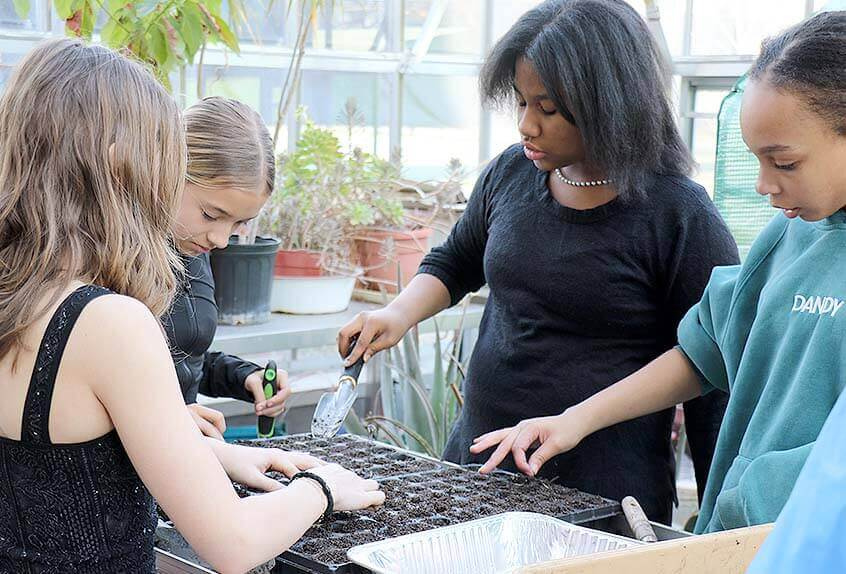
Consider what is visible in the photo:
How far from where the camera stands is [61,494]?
1.14 metres

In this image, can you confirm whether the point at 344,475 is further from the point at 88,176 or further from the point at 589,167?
the point at 589,167

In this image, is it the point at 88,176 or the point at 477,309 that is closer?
the point at 88,176

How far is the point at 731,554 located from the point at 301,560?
0.52 metres

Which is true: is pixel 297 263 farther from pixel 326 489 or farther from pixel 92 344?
pixel 92 344

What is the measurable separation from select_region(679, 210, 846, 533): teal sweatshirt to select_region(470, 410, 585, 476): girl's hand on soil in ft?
0.69

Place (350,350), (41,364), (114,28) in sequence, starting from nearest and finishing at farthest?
(41,364) < (350,350) < (114,28)

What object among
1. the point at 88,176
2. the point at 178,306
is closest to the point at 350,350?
the point at 178,306

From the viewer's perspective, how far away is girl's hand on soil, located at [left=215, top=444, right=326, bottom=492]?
4.89 ft

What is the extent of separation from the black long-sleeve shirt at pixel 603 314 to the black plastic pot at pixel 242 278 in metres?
0.94

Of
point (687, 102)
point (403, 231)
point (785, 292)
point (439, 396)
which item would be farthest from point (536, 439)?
point (687, 102)

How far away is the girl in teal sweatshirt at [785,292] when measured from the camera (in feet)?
4.19

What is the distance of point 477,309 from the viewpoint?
126 inches

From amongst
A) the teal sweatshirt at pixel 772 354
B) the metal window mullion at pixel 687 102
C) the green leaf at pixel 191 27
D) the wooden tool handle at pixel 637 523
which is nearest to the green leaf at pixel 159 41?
A: the green leaf at pixel 191 27

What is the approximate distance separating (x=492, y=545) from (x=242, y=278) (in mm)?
1447
